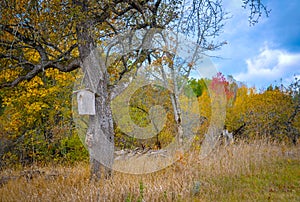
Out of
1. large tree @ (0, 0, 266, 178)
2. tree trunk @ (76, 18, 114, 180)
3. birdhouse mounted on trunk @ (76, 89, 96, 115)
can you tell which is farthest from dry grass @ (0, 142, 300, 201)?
→ birdhouse mounted on trunk @ (76, 89, 96, 115)

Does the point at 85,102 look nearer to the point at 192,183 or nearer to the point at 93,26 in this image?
the point at 93,26

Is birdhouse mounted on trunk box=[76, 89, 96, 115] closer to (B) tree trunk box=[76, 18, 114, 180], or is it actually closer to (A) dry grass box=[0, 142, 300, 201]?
(B) tree trunk box=[76, 18, 114, 180]

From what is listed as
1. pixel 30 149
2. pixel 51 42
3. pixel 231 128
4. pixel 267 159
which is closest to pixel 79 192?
pixel 51 42

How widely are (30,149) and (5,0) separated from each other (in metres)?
5.23

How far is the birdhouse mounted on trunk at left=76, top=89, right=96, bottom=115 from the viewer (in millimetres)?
4211

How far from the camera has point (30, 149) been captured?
322 inches

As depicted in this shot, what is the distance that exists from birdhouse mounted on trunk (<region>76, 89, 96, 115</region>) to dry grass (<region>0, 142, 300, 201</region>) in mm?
1112

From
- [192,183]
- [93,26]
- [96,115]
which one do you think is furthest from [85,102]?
[192,183]

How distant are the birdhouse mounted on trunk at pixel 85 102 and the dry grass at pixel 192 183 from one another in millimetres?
1112

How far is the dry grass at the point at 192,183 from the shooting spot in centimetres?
400

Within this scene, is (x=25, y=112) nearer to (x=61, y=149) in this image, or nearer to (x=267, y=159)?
(x=61, y=149)

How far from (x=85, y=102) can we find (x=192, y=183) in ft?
6.86

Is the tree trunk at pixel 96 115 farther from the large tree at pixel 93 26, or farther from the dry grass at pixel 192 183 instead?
the dry grass at pixel 192 183

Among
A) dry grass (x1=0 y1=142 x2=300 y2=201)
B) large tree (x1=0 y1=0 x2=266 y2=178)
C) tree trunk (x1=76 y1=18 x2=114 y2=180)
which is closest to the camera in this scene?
dry grass (x1=0 y1=142 x2=300 y2=201)
